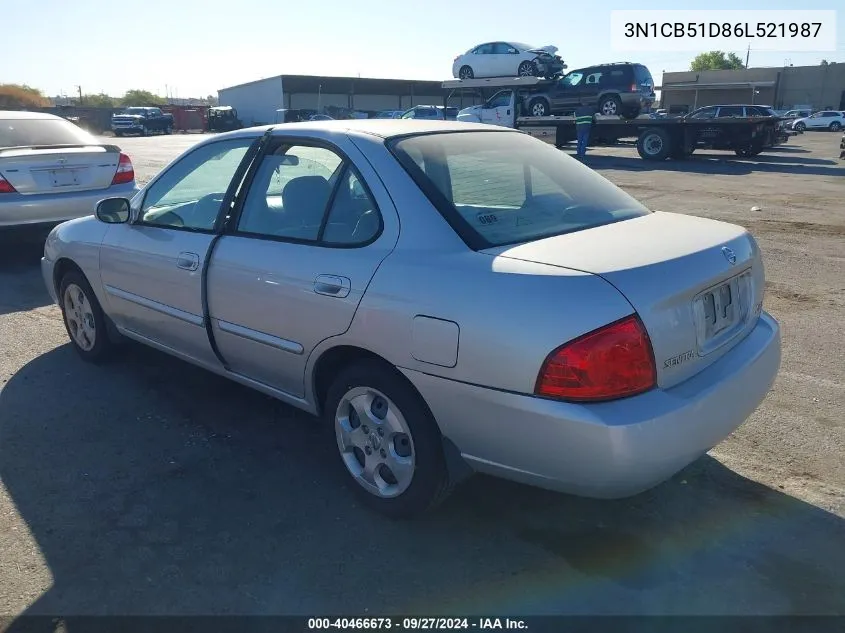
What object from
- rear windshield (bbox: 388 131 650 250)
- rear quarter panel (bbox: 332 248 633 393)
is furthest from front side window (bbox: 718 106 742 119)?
rear quarter panel (bbox: 332 248 633 393)

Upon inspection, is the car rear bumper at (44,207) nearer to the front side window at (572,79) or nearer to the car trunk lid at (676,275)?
the car trunk lid at (676,275)

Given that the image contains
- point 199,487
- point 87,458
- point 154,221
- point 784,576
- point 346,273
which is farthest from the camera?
point 154,221

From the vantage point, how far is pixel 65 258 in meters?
4.80

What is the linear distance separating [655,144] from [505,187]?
1999 centimetres

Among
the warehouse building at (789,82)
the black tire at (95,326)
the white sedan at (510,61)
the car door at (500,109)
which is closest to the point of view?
the black tire at (95,326)

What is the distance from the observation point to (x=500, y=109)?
23.5 metres

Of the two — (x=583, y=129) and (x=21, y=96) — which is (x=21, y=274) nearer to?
(x=583, y=129)

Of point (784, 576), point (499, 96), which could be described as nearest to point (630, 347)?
point (784, 576)

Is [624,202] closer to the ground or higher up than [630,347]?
higher up

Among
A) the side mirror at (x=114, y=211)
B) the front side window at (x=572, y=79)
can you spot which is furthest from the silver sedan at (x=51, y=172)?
the front side window at (x=572, y=79)

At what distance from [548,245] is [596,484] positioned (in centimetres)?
92

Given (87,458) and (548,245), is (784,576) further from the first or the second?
(87,458)

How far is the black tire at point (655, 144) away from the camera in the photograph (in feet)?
69.8

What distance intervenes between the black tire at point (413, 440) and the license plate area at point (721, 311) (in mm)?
1062
